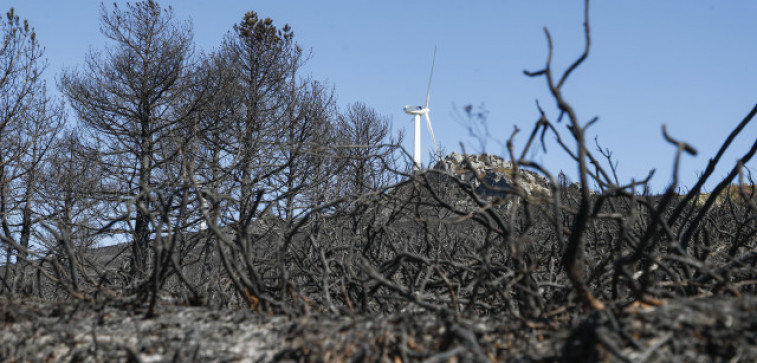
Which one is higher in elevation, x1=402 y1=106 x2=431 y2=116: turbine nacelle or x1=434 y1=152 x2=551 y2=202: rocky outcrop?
x1=402 y1=106 x2=431 y2=116: turbine nacelle

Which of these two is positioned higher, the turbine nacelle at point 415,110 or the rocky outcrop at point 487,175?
the turbine nacelle at point 415,110

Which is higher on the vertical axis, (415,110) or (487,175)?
Result: (415,110)

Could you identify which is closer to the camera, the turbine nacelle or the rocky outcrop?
the rocky outcrop

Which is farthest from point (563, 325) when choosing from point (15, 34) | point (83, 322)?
point (15, 34)

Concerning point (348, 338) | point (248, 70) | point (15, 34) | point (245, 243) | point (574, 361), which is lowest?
point (574, 361)

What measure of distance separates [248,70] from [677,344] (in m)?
21.2

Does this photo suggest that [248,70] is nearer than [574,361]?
No

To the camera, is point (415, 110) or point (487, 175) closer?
point (487, 175)

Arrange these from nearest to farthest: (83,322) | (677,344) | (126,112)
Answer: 1. (677,344)
2. (83,322)
3. (126,112)

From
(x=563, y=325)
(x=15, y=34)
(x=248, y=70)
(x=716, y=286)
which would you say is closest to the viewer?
(x=563, y=325)

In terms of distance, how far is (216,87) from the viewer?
18.1 meters

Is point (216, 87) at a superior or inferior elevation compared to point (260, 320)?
superior

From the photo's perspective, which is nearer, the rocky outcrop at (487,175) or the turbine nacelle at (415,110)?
the rocky outcrop at (487,175)

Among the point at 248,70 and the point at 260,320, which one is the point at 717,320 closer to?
the point at 260,320
